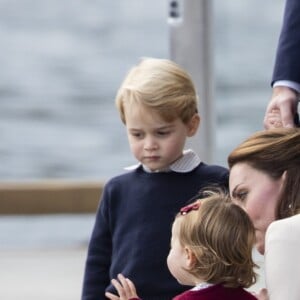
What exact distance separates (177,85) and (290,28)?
1.29 ft

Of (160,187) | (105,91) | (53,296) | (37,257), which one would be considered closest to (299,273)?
(160,187)

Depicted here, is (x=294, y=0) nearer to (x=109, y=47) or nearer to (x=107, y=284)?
(x=107, y=284)

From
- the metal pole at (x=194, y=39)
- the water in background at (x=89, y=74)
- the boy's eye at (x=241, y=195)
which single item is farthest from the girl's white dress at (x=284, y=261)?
the water in background at (x=89, y=74)

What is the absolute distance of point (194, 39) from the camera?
7074mm

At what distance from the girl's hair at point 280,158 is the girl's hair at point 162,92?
0.37m

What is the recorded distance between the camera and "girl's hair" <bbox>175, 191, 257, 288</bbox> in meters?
3.94

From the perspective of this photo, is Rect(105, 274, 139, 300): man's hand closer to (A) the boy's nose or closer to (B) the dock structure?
(A) the boy's nose

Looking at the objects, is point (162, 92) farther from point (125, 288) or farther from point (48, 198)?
point (48, 198)

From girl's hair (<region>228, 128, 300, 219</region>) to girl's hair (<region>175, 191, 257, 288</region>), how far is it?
146mm

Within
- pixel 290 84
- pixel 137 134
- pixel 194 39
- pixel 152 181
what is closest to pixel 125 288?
pixel 152 181

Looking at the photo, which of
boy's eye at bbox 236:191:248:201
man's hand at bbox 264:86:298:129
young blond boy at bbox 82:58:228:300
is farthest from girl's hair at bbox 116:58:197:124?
boy's eye at bbox 236:191:248:201

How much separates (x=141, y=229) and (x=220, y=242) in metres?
0.62

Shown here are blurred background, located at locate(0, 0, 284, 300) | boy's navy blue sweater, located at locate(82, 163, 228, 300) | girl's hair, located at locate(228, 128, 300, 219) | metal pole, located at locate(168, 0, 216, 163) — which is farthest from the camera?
blurred background, located at locate(0, 0, 284, 300)

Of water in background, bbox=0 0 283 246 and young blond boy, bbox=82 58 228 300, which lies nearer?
young blond boy, bbox=82 58 228 300
